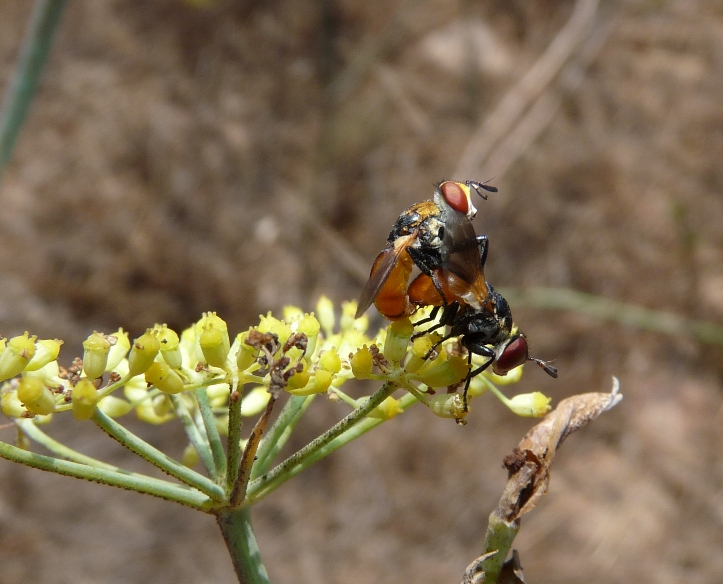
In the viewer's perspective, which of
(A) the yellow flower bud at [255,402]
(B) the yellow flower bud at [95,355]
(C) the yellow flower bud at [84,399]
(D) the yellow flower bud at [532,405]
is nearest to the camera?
(C) the yellow flower bud at [84,399]

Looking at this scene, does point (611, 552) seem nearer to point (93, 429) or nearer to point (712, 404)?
point (712, 404)

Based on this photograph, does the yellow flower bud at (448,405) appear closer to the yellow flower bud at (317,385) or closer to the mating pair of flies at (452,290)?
the mating pair of flies at (452,290)

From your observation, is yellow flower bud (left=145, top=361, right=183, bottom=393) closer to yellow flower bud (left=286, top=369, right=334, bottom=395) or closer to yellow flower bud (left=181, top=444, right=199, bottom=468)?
yellow flower bud (left=286, top=369, right=334, bottom=395)

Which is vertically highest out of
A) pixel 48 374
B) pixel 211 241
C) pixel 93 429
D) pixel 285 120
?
pixel 285 120

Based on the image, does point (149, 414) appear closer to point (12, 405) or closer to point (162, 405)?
point (162, 405)

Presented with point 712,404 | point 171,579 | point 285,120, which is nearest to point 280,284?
point 285,120

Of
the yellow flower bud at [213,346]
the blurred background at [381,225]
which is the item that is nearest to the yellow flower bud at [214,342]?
the yellow flower bud at [213,346]
